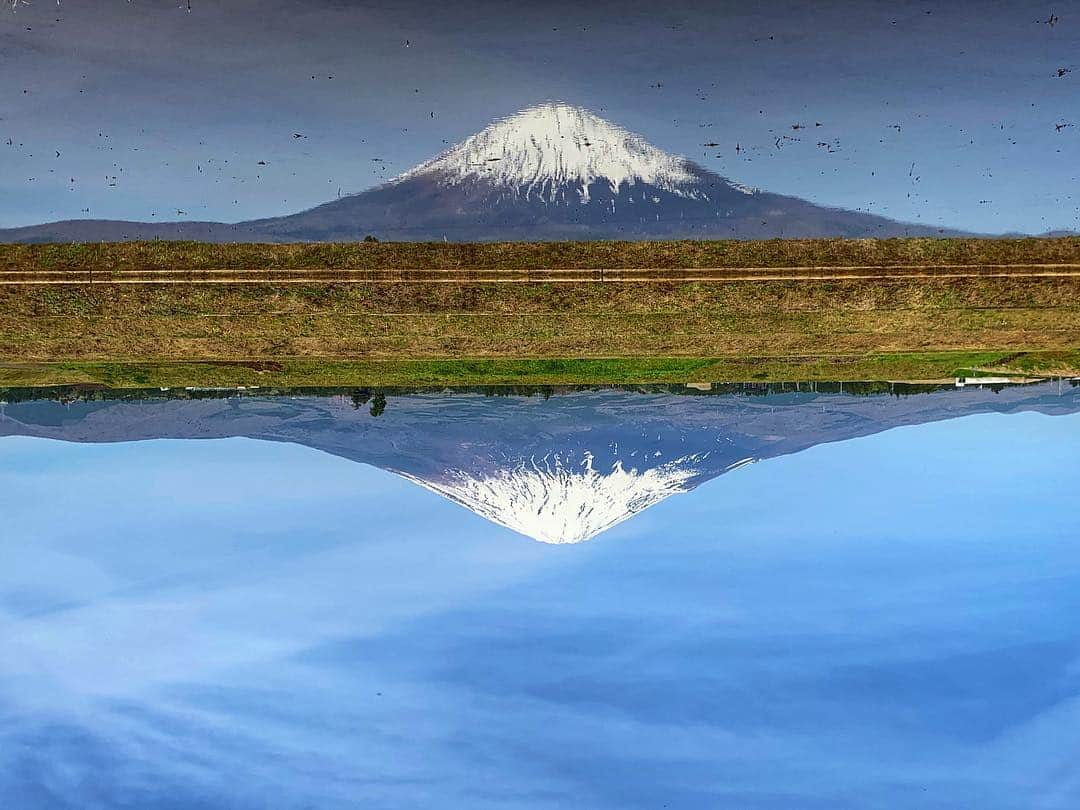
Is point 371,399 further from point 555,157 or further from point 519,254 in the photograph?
point 555,157

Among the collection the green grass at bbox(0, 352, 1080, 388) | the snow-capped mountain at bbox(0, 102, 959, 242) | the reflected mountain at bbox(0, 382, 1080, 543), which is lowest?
the reflected mountain at bbox(0, 382, 1080, 543)

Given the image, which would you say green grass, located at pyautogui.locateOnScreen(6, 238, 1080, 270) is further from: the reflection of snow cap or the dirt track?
the reflection of snow cap

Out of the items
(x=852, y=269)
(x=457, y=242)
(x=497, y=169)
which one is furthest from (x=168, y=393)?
(x=852, y=269)

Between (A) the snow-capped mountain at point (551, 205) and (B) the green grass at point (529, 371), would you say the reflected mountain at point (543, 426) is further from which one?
(A) the snow-capped mountain at point (551, 205)

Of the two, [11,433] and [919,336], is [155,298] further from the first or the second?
[919,336]

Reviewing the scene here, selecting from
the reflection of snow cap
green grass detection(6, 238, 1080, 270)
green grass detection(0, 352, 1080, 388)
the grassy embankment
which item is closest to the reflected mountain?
the reflection of snow cap

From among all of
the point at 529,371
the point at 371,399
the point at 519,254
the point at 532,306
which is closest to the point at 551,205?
the point at 519,254

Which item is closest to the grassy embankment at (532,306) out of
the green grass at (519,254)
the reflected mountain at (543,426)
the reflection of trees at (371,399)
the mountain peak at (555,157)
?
the green grass at (519,254)
